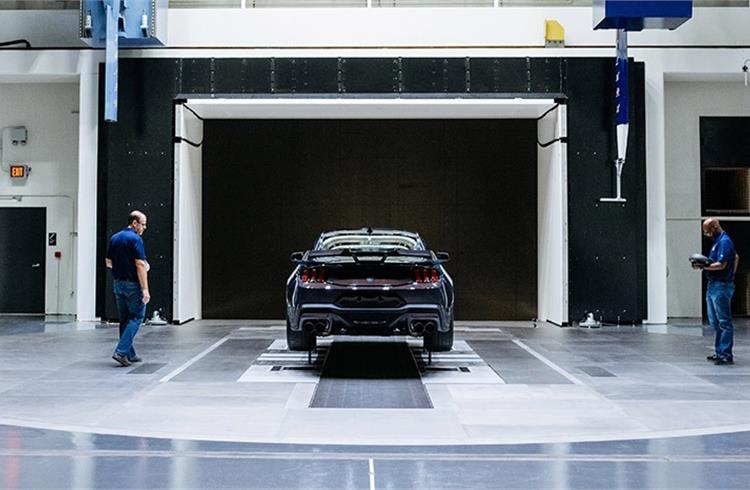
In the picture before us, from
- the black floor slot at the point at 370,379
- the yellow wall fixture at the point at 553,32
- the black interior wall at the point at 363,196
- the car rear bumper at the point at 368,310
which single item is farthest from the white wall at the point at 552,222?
the car rear bumper at the point at 368,310

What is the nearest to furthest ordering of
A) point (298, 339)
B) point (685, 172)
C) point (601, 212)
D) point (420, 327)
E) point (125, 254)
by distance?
1. point (420, 327)
2. point (298, 339)
3. point (125, 254)
4. point (601, 212)
5. point (685, 172)

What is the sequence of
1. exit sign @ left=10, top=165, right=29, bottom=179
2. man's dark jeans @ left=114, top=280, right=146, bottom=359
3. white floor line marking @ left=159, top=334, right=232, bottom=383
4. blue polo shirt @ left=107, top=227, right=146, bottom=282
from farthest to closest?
exit sign @ left=10, top=165, right=29, bottom=179, man's dark jeans @ left=114, top=280, right=146, bottom=359, blue polo shirt @ left=107, top=227, right=146, bottom=282, white floor line marking @ left=159, top=334, right=232, bottom=383

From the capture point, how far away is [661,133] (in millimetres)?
15711

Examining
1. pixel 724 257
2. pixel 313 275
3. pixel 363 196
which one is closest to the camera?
pixel 313 275

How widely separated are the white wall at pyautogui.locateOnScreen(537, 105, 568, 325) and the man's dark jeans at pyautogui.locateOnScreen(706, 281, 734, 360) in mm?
5307

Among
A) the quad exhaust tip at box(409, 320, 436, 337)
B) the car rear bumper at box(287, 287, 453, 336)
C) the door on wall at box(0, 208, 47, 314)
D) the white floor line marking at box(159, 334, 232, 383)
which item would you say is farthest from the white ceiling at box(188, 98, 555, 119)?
the quad exhaust tip at box(409, 320, 436, 337)

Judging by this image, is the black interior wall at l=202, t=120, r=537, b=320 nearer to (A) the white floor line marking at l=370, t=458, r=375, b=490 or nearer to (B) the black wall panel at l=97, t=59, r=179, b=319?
(B) the black wall panel at l=97, t=59, r=179, b=319

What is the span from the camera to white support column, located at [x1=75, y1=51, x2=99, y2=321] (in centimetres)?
1569

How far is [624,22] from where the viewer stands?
14.2 m

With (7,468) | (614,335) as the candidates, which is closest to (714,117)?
(614,335)

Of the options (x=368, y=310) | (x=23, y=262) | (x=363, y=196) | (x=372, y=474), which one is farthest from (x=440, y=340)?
(x=23, y=262)

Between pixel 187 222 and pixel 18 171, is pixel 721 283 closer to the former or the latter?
pixel 187 222

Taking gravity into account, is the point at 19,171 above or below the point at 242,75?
below

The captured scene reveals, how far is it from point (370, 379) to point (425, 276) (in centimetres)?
124
